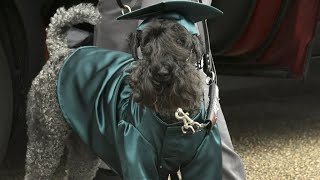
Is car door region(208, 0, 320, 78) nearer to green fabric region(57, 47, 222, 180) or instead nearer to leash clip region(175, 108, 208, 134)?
green fabric region(57, 47, 222, 180)

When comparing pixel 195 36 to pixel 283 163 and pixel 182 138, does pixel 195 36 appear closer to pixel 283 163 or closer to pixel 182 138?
pixel 182 138

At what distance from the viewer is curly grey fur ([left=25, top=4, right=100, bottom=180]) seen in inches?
83.3

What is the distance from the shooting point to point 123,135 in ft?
5.99

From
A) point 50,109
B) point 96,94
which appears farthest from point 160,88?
point 50,109

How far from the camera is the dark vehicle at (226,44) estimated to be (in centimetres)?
248

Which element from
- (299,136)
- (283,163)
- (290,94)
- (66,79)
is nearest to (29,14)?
(66,79)

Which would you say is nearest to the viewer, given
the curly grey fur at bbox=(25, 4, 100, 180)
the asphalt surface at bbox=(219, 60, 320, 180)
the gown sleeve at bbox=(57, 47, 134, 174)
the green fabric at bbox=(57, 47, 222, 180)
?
the green fabric at bbox=(57, 47, 222, 180)

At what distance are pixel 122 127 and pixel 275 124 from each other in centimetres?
169

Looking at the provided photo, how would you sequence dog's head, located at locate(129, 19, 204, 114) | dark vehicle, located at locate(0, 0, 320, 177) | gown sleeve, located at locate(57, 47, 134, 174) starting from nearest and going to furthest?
1. dog's head, located at locate(129, 19, 204, 114)
2. gown sleeve, located at locate(57, 47, 134, 174)
3. dark vehicle, located at locate(0, 0, 320, 177)

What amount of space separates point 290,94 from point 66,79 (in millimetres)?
2290

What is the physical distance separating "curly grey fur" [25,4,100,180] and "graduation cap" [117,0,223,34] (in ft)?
1.35

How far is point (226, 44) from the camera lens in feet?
9.54

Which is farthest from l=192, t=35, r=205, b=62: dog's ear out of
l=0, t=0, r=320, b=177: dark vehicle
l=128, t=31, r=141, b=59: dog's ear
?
l=0, t=0, r=320, b=177: dark vehicle

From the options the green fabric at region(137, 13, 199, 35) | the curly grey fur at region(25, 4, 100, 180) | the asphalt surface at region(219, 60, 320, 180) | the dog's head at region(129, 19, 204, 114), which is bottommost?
the asphalt surface at region(219, 60, 320, 180)
